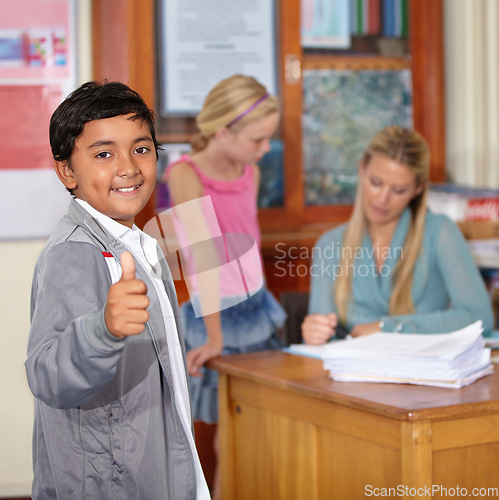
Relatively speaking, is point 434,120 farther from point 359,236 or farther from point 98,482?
point 98,482

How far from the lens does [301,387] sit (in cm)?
164

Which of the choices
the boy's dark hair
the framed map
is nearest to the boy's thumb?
the boy's dark hair

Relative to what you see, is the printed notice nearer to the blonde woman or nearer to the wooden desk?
the blonde woman

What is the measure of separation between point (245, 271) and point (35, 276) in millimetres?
541

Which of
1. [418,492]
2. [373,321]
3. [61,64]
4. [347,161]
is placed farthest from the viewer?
[347,161]

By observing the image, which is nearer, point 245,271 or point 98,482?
point 98,482

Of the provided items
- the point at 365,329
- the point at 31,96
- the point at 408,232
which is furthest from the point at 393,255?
the point at 31,96

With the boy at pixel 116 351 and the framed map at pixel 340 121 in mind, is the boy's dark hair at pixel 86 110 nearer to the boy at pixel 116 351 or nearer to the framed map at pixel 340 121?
the boy at pixel 116 351

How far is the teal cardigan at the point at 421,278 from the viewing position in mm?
2240

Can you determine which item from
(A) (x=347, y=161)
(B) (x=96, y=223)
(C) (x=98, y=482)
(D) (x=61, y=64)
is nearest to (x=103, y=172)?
(B) (x=96, y=223)

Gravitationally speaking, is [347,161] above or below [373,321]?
above

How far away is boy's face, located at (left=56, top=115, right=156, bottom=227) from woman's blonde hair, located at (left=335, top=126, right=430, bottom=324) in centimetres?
133

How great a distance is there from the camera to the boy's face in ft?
3.50

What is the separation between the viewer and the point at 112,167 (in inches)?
42.0
